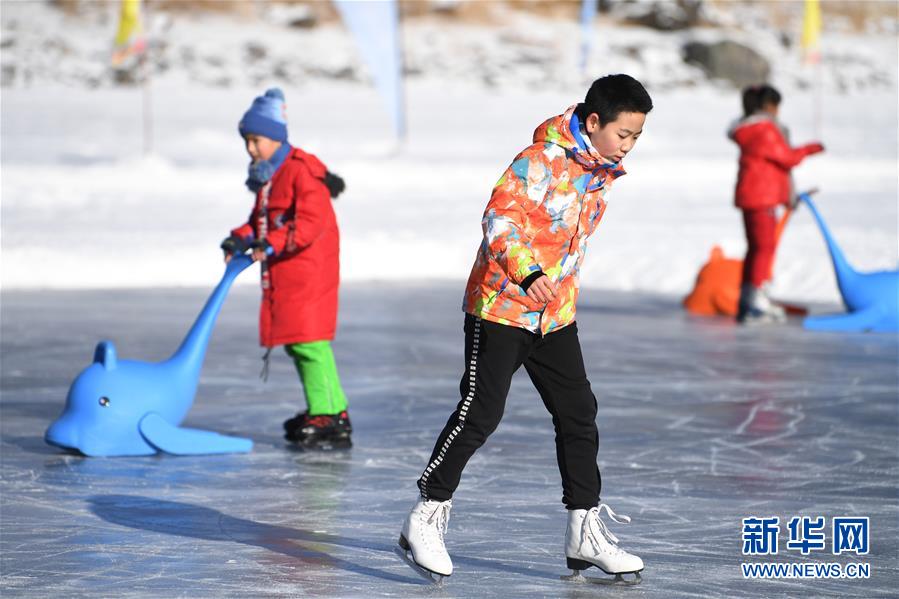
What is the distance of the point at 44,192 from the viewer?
59.9 ft

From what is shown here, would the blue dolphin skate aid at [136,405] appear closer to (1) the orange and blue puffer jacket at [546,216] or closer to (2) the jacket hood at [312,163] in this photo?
(2) the jacket hood at [312,163]

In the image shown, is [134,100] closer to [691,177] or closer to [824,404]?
[691,177]

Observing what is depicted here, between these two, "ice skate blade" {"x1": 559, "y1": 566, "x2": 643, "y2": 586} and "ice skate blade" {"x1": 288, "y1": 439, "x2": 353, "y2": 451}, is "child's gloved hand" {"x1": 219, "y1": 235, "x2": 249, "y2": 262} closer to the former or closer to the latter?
"ice skate blade" {"x1": 288, "y1": 439, "x2": 353, "y2": 451}

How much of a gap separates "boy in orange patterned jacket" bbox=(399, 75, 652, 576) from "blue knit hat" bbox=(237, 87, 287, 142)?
215cm

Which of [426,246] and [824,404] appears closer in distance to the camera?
[824,404]

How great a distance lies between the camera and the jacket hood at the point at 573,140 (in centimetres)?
380

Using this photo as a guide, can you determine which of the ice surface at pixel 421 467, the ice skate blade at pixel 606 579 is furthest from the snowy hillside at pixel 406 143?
the ice skate blade at pixel 606 579

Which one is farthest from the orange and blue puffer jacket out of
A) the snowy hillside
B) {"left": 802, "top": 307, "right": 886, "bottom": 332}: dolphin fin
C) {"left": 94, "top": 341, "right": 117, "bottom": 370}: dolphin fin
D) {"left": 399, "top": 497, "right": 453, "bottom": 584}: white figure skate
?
the snowy hillside

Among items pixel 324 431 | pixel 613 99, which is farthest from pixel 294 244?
pixel 613 99

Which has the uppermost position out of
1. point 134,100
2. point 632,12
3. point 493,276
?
point 632,12

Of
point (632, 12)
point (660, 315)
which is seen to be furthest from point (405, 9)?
point (660, 315)

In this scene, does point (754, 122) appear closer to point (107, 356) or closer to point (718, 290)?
point (718, 290)

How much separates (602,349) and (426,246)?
5264 millimetres

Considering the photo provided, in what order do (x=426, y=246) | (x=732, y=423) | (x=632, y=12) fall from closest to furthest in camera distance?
(x=732, y=423) → (x=426, y=246) → (x=632, y=12)
